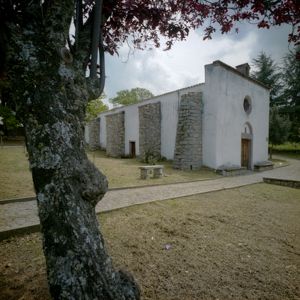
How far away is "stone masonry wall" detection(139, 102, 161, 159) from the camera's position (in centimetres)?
1753

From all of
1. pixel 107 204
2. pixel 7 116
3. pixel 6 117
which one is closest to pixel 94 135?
pixel 107 204

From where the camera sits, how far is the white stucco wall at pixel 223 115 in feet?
44.5

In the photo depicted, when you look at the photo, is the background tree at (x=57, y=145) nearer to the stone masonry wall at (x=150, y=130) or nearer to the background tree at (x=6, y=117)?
the background tree at (x=6, y=117)

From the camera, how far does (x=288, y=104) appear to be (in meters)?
30.0

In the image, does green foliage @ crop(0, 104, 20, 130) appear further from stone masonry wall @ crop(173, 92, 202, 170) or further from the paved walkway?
stone masonry wall @ crop(173, 92, 202, 170)

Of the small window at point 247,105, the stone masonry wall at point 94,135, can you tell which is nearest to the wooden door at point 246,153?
the small window at point 247,105

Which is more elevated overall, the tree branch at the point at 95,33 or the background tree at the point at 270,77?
the background tree at the point at 270,77

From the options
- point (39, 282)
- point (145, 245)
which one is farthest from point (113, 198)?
point (39, 282)

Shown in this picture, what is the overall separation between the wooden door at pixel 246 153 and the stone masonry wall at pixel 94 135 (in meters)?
15.2

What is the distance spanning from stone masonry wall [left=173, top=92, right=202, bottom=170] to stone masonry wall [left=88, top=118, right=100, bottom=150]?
547 inches

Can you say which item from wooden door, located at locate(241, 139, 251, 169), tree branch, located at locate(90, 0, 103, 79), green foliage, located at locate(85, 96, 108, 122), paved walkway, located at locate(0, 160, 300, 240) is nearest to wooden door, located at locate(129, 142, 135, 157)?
green foliage, located at locate(85, 96, 108, 122)

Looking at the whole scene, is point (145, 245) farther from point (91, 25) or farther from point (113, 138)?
point (113, 138)

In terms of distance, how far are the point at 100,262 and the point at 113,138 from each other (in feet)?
66.9

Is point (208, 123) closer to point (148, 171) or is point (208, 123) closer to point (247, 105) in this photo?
point (247, 105)
